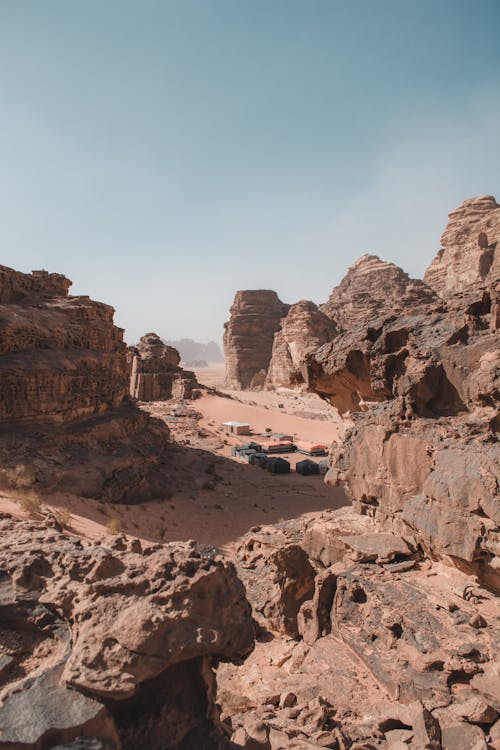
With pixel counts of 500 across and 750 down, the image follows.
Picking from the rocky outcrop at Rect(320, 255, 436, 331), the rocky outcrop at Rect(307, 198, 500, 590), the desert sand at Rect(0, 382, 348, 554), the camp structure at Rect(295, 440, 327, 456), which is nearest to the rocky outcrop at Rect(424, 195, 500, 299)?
the rocky outcrop at Rect(320, 255, 436, 331)

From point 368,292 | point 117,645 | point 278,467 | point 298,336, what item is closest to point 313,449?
point 278,467

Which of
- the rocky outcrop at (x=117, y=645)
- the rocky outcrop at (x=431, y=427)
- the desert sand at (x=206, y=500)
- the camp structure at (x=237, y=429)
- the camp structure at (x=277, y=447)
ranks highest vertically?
the rocky outcrop at (x=431, y=427)

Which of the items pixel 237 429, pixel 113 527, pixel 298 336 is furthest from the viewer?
pixel 298 336

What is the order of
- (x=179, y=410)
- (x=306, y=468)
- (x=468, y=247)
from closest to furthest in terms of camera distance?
(x=306, y=468), (x=179, y=410), (x=468, y=247)

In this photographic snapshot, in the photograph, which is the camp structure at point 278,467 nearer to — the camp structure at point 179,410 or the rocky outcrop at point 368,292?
the camp structure at point 179,410

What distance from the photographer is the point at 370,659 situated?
529cm

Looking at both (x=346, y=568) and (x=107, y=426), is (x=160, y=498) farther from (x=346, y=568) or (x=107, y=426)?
(x=346, y=568)

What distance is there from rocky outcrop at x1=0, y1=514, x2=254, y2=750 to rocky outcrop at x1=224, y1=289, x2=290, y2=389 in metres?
58.6

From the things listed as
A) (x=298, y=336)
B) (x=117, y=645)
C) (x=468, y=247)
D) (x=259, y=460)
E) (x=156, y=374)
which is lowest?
(x=259, y=460)

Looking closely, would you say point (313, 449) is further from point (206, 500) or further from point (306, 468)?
point (206, 500)

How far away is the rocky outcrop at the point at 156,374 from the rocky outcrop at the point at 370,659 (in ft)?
111

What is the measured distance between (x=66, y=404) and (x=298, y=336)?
126ft

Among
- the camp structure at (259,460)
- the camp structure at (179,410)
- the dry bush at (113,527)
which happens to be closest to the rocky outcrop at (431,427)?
the dry bush at (113,527)

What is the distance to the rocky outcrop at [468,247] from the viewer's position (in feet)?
139
